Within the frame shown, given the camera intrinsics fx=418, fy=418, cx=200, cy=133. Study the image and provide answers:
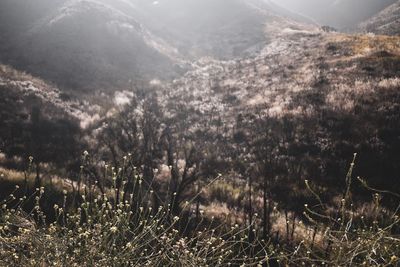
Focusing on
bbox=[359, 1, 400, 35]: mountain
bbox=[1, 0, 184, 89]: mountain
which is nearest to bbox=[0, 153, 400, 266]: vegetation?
bbox=[1, 0, 184, 89]: mountain

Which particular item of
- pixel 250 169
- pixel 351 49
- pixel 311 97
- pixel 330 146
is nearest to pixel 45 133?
pixel 250 169

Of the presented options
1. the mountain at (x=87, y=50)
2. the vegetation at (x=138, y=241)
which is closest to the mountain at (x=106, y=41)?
the mountain at (x=87, y=50)

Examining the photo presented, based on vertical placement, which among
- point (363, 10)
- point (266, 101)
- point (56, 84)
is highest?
point (363, 10)

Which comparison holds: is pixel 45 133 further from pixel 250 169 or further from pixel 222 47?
pixel 222 47

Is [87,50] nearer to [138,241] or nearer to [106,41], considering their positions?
[106,41]

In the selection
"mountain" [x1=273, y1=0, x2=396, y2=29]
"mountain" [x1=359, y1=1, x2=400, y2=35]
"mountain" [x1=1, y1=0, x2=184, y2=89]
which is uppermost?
"mountain" [x1=273, y1=0, x2=396, y2=29]

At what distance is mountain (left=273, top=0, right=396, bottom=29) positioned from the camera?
8300cm

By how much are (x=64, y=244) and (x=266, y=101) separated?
1808 cm

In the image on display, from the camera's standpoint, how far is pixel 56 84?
26.6m

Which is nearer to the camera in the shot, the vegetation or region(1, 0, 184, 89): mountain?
the vegetation

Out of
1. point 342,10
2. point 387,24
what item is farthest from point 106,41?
point 342,10

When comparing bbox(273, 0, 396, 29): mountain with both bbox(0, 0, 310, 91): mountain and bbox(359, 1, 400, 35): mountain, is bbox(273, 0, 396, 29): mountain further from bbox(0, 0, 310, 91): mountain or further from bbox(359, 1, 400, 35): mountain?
bbox(0, 0, 310, 91): mountain

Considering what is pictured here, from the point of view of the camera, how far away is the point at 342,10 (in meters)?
92.7

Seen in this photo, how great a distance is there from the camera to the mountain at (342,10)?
83000mm
